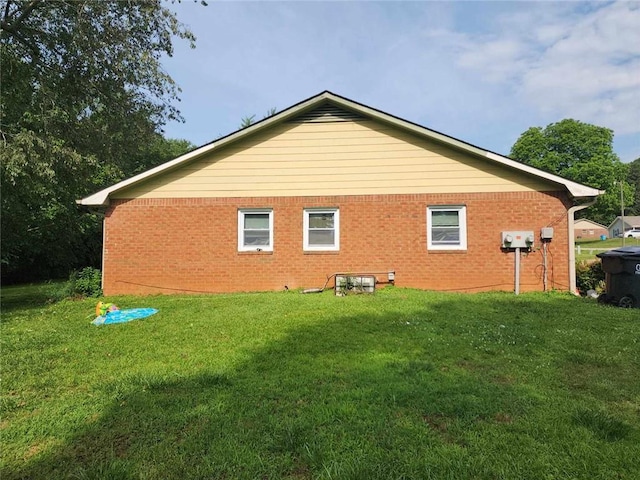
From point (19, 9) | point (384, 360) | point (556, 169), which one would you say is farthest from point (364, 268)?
point (556, 169)

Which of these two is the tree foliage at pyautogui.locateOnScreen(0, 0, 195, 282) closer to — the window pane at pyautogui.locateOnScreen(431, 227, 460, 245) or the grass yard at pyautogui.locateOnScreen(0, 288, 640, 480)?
the grass yard at pyautogui.locateOnScreen(0, 288, 640, 480)

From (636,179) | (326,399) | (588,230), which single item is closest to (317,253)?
(326,399)

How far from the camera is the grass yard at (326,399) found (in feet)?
9.30

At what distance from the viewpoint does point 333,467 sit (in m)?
2.74

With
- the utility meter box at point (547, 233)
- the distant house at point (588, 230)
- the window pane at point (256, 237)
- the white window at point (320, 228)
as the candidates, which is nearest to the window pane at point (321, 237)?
the white window at point (320, 228)

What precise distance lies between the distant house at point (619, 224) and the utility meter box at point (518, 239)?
8666 cm

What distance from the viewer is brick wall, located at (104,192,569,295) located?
1117 cm

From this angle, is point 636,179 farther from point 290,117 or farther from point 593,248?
point 290,117

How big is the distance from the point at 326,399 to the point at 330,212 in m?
8.33

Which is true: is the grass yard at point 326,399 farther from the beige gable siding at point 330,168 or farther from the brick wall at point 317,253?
the beige gable siding at point 330,168

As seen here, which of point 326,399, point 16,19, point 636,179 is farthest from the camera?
point 636,179

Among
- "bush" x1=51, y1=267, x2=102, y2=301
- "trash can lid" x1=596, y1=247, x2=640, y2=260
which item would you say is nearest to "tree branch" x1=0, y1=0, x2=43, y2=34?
"bush" x1=51, y1=267, x2=102, y2=301

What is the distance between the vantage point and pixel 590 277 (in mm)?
12414

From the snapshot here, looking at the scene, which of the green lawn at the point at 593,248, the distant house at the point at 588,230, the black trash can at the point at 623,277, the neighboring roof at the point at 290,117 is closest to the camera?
the black trash can at the point at 623,277
